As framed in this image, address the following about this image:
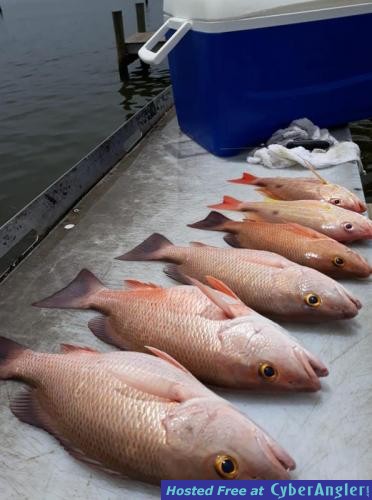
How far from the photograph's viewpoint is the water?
361 inches

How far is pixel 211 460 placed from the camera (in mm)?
1328

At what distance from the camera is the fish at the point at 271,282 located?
199cm

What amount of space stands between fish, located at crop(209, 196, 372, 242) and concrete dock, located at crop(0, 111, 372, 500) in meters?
0.13

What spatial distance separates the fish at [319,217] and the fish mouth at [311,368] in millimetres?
1085

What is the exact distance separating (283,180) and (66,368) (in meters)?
2.18

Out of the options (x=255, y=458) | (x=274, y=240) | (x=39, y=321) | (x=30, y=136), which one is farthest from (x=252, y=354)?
(x=30, y=136)

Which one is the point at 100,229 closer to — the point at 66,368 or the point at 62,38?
the point at 66,368

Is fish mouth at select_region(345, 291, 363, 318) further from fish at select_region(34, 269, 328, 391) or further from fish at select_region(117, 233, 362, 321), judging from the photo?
fish at select_region(34, 269, 328, 391)

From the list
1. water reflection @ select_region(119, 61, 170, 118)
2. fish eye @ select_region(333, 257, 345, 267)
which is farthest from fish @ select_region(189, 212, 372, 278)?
water reflection @ select_region(119, 61, 170, 118)

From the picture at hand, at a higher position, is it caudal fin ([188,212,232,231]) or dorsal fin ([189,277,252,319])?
dorsal fin ([189,277,252,319])

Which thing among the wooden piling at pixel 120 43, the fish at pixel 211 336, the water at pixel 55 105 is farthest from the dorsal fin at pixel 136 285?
the wooden piling at pixel 120 43

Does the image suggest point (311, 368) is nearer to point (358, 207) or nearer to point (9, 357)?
point (9, 357)

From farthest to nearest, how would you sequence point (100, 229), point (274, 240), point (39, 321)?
1. point (100, 229)
2. point (274, 240)
3. point (39, 321)

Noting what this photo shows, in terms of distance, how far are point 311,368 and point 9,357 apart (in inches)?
48.5
